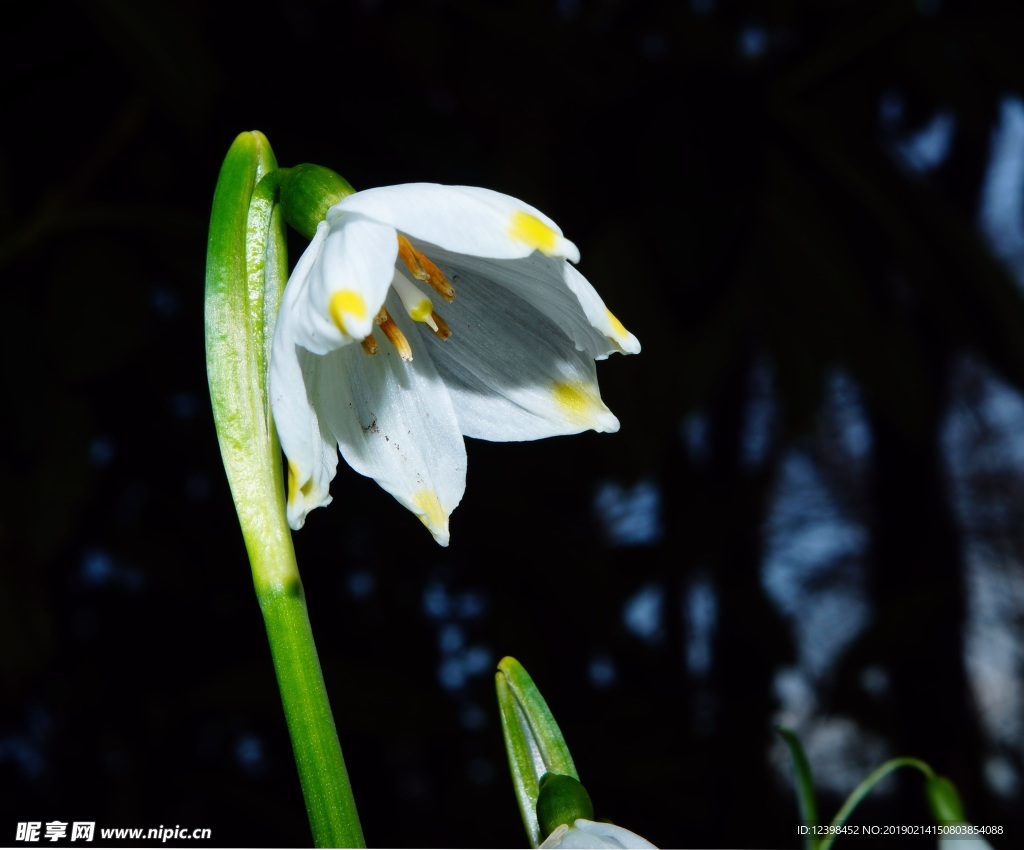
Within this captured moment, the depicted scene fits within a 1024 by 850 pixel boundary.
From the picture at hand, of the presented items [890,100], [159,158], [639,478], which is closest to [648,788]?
[639,478]

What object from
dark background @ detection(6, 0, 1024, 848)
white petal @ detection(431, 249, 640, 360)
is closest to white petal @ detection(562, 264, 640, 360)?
white petal @ detection(431, 249, 640, 360)

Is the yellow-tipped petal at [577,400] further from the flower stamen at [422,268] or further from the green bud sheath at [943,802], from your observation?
the green bud sheath at [943,802]

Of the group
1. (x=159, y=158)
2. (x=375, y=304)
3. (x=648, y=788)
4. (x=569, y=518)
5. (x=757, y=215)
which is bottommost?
(x=648, y=788)

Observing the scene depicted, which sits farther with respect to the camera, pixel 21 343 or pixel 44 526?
pixel 21 343

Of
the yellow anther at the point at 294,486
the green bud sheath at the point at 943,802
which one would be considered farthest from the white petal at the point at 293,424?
the green bud sheath at the point at 943,802

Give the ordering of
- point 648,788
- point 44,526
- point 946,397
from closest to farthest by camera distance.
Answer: point 44,526 < point 648,788 < point 946,397

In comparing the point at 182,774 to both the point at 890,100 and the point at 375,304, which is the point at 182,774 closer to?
the point at 375,304

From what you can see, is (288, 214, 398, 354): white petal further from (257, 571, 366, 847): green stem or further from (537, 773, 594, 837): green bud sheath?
(537, 773, 594, 837): green bud sheath
